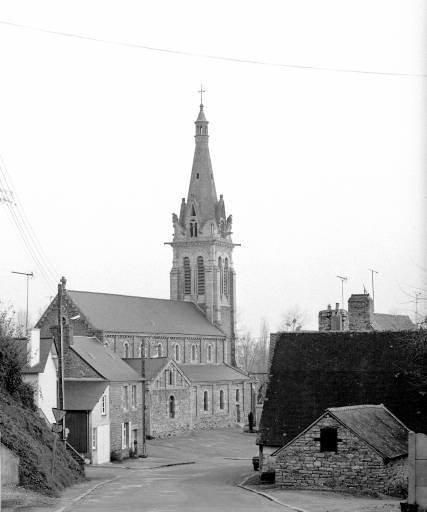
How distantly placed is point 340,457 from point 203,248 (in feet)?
232

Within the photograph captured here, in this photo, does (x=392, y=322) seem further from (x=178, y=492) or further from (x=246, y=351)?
(x=246, y=351)

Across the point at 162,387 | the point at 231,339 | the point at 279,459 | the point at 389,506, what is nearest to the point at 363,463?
the point at 279,459

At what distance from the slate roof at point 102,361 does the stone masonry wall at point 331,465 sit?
83.5 feet

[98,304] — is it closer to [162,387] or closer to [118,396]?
[162,387]

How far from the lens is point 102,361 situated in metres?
58.3

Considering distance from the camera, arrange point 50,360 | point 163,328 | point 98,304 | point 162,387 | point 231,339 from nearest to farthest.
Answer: point 50,360 < point 162,387 < point 98,304 < point 163,328 < point 231,339

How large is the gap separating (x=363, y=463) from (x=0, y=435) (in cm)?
1121

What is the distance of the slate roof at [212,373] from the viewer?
278 ft

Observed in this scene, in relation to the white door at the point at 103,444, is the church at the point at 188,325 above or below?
above

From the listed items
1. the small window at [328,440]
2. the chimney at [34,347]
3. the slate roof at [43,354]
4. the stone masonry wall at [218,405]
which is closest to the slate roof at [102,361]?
the slate roof at [43,354]

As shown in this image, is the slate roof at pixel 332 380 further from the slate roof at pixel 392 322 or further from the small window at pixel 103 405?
the small window at pixel 103 405

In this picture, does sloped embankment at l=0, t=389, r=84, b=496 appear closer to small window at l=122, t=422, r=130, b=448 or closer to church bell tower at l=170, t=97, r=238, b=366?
small window at l=122, t=422, r=130, b=448

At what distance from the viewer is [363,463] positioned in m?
29.5

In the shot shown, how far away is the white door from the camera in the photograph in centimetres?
5031
